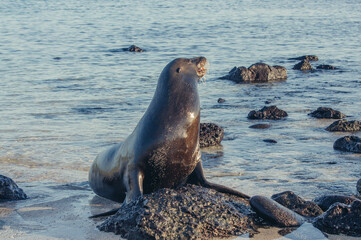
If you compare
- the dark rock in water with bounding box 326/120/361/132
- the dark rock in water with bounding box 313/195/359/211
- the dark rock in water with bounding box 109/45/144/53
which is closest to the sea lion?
the dark rock in water with bounding box 313/195/359/211

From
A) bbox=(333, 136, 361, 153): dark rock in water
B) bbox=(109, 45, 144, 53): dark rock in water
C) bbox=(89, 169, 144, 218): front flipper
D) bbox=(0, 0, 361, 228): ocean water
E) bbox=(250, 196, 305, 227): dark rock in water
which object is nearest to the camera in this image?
bbox=(250, 196, 305, 227): dark rock in water

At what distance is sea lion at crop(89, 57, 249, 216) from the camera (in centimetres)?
556

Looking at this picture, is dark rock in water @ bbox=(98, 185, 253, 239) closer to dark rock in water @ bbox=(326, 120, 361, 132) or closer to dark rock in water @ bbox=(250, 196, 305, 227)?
dark rock in water @ bbox=(250, 196, 305, 227)

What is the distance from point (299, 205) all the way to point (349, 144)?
340cm

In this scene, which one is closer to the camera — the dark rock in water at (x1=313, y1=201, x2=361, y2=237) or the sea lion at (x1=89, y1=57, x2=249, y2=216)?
the dark rock in water at (x1=313, y1=201, x2=361, y2=237)

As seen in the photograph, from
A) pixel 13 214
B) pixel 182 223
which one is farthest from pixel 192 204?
pixel 13 214

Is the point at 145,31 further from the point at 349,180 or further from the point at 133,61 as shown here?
the point at 349,180

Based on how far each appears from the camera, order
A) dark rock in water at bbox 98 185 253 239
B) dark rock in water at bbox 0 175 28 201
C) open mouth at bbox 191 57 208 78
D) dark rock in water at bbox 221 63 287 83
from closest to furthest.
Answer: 1. dark rock in water at bbox 98 185 253 239
2. dark rock in water at bbox 0 175 28 201
3. open mouth at bbox 191 57 208 78
4. dark rock in water at bbox 221 63 287 83

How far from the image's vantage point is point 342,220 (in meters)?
5.08

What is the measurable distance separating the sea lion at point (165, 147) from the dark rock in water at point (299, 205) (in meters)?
0.37

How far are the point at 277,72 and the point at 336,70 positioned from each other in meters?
2.78

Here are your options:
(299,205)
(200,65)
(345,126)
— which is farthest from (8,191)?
(345,126)

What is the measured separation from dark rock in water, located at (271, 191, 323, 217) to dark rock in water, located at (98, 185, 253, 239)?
609 millimetres

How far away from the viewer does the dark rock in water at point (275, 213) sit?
5164 millimetres
